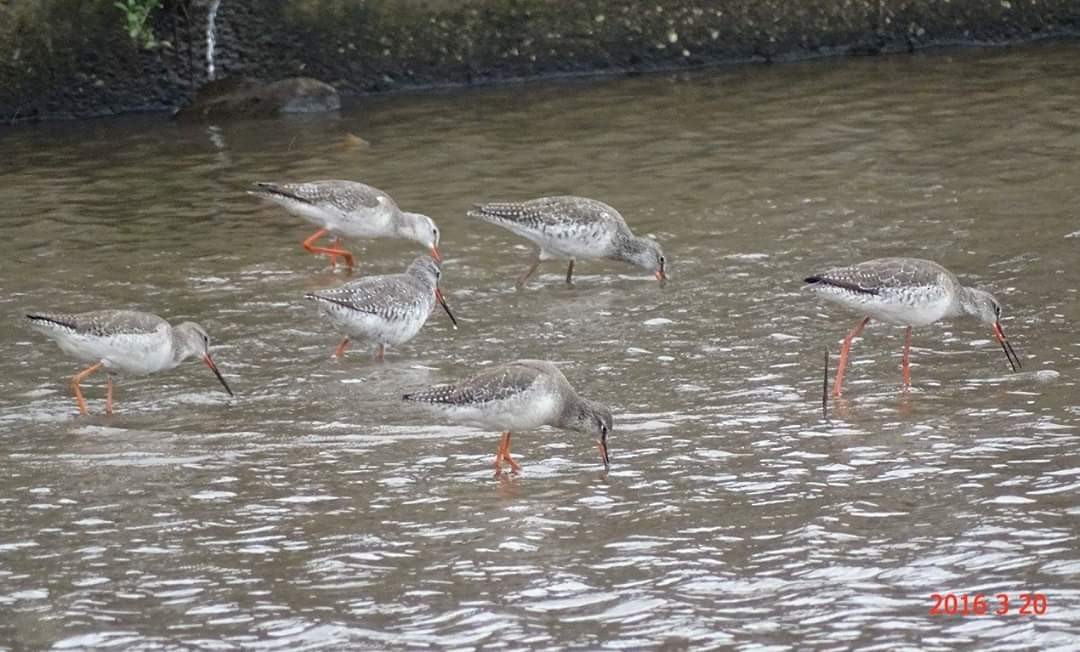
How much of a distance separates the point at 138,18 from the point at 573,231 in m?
7.60

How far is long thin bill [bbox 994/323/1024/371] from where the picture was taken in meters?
10.8

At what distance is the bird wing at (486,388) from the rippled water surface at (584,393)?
43cm

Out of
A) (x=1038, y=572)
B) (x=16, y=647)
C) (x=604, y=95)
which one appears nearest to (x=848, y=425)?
(x=1038, y=572)

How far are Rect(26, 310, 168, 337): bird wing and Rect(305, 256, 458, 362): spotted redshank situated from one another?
1.22 metres

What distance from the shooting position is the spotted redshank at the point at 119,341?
35.4 feet

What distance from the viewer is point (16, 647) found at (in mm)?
7219

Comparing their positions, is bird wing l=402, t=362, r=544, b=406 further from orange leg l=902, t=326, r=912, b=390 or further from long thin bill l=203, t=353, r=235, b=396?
orange leg l=902, t=326, r=912, b=390

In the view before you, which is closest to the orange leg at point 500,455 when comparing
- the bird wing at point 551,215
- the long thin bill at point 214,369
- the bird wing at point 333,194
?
the long thin bill at point 214,369

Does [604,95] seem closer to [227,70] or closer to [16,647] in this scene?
[227,70]

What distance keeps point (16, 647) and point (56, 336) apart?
4.13 metres

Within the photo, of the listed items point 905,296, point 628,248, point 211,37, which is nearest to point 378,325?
point 628,248

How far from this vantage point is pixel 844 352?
436 inches

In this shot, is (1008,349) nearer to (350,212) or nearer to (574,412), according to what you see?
(574,412)
